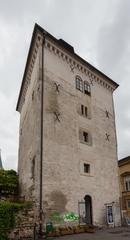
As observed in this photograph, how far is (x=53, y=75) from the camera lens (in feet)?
61.0

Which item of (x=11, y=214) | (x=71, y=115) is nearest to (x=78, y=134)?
(x=71, y=115)

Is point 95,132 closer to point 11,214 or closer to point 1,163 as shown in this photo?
point 11,214

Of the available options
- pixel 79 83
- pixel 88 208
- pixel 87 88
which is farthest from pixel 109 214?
pixel 79 83

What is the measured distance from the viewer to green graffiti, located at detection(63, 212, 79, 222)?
1536 centimetres

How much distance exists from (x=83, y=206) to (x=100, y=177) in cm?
332

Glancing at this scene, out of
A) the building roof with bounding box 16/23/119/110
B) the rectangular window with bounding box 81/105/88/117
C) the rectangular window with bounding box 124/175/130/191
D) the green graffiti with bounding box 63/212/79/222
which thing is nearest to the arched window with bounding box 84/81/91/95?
the rectangular window with bounding box 81/105/88/117

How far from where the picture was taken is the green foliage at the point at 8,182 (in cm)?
2061

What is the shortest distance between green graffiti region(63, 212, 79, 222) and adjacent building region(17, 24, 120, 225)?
0.32 metres

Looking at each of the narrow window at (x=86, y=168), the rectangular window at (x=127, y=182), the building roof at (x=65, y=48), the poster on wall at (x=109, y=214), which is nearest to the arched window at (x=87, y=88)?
the building roof at (x=65, y=48)

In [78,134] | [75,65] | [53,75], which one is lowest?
[78,134]

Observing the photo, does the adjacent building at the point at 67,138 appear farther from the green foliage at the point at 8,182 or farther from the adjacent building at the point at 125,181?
the adjacent building at the point at 125,181

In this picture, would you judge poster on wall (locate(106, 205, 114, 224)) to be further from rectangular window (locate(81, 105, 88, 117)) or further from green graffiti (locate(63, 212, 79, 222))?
rectangular window (locate(81, 105, 88, 117))

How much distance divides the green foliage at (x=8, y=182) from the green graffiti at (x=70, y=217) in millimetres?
7263

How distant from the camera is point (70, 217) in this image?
1562 centimetres
